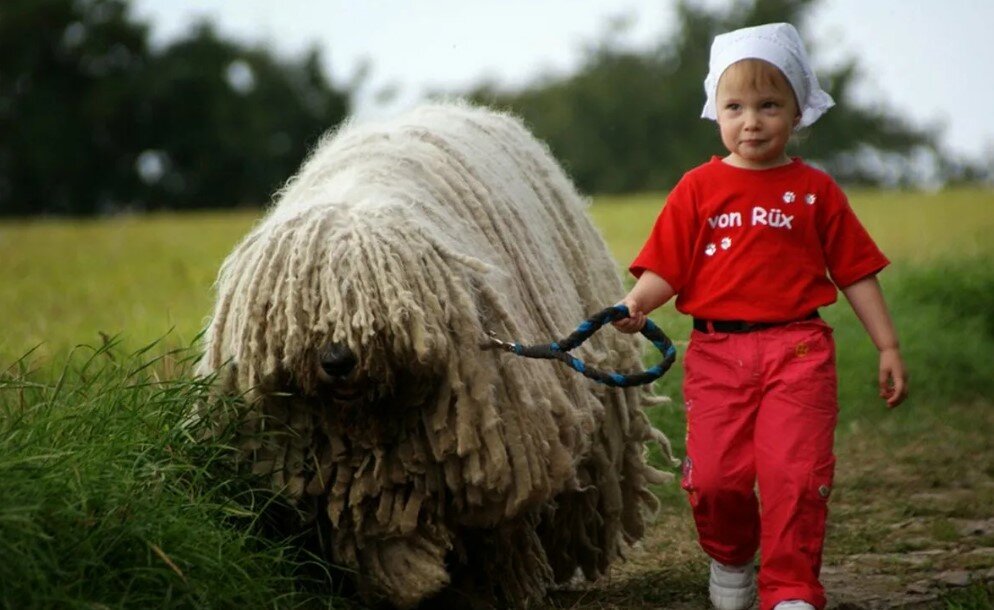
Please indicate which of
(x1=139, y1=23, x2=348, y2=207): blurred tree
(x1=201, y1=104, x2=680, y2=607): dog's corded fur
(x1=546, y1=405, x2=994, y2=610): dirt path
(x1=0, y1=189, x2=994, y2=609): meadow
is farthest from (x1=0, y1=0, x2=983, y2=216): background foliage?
(x1=201, y1=104, x2=680, y2=607): dog's corded fur

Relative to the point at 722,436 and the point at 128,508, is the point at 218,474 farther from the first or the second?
the point at 722,436

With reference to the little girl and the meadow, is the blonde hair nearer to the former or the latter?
the little girl

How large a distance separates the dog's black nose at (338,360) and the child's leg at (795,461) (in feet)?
3.89

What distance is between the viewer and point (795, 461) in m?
4.96

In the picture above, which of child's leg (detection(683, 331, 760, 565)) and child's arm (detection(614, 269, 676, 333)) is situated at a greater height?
child's arm (detection(614, 269, 676, 333))

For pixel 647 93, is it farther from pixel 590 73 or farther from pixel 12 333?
pixel 12 333

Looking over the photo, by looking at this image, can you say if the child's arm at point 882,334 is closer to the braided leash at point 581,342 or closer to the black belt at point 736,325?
the black belt at point 736,325

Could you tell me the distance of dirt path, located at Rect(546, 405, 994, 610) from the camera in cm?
570

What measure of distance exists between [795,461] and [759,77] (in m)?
1.10

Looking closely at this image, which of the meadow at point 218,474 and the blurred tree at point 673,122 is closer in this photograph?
the meadow at point 218,474

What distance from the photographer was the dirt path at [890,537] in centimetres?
570

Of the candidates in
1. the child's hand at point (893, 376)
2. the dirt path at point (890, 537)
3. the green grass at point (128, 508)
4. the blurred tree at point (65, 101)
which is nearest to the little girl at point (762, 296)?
the child's hand at point (893, 376)

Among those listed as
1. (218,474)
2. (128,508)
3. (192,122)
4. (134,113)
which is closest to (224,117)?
(192,122)

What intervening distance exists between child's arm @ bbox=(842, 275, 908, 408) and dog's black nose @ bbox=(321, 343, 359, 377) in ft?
4.79
